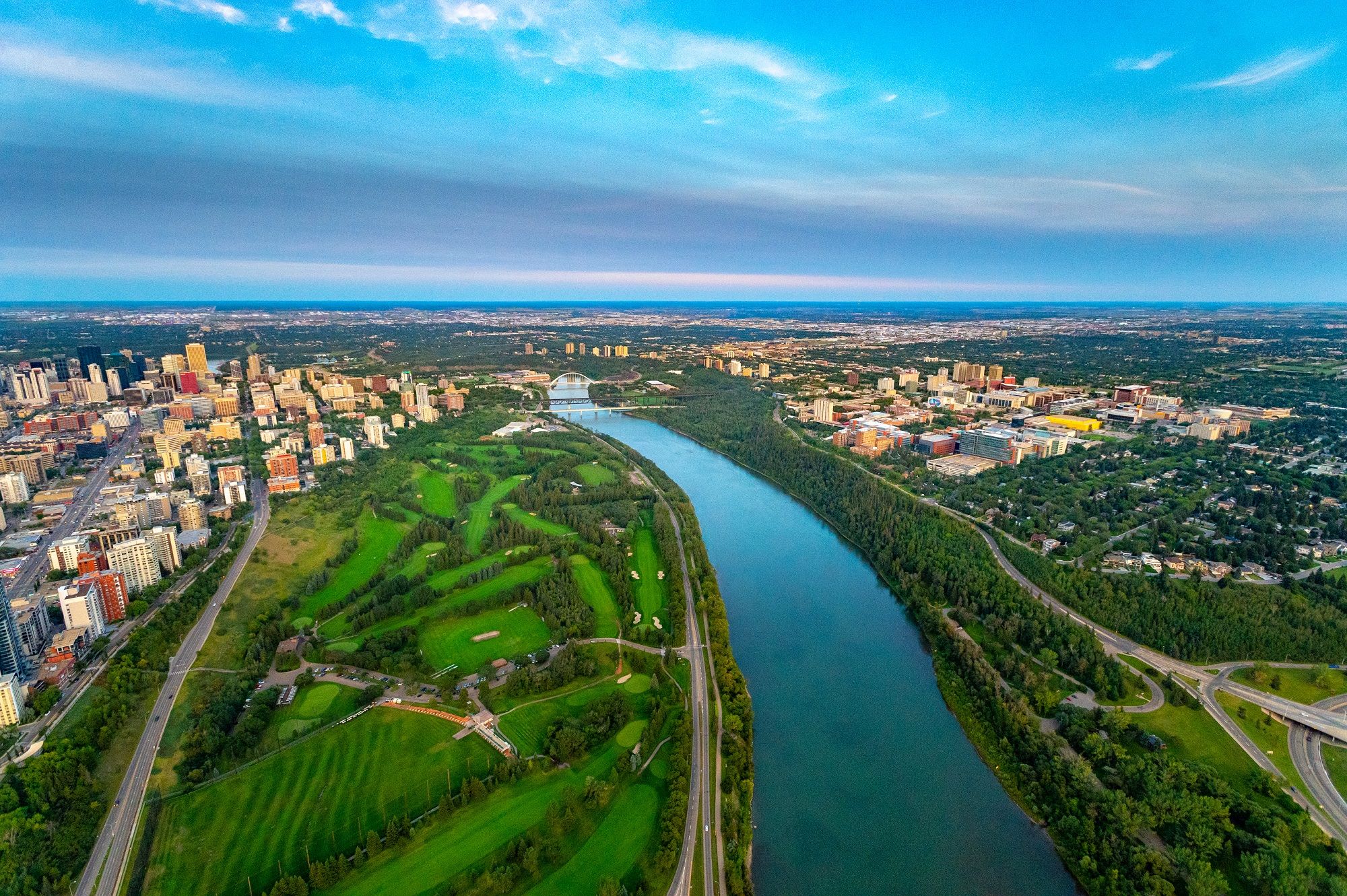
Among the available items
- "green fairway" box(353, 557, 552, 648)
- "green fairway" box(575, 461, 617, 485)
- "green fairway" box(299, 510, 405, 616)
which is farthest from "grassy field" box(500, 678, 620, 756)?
"green fairway" box(575, 461, 617, 485)

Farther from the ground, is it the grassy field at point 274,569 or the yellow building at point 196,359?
the yellow building at point 196,359

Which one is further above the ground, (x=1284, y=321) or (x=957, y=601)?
(x=1284, y=321)

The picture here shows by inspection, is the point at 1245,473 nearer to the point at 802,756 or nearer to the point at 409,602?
the point at 802,756

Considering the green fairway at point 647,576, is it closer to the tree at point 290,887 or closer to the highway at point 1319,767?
the tree at point 290,887

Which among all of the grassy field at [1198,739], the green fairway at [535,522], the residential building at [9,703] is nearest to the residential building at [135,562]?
the residential building at [9,703]

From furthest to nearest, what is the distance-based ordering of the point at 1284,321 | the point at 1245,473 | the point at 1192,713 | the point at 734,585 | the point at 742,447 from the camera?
the point at 1284,321
the point at 742,447
the point at 1245,473
the point at 734,585
the point at 1192,713

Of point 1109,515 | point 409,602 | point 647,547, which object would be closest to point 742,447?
point 647,547
